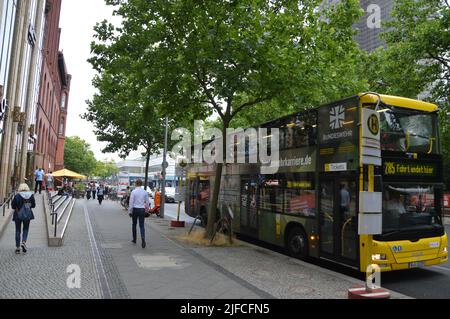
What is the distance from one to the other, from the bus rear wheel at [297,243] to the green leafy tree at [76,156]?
97.4 metres

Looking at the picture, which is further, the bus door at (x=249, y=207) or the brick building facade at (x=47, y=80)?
the brick building facade at (x=47, y=80)

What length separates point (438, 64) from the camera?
2264 cm

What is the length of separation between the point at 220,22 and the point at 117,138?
19.4m

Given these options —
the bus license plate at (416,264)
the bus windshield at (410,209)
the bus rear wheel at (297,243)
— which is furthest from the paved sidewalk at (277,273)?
the bus windshield at (410,209)

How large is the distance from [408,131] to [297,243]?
3.88 metres

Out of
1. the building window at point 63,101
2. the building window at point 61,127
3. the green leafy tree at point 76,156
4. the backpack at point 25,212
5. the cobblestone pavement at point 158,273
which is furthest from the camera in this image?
the green leafy tree at point 76,156

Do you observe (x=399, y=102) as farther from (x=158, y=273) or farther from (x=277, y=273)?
(x=158, y=273)

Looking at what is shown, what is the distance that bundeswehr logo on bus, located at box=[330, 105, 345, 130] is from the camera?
347 inches

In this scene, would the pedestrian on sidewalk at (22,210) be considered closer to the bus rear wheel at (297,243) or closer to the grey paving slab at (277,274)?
the grey paving slab at (277,274)

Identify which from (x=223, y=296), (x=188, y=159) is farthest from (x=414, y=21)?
(x=223, y=296)

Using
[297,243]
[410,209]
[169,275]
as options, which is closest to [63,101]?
[297,243]

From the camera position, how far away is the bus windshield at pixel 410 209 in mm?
8073

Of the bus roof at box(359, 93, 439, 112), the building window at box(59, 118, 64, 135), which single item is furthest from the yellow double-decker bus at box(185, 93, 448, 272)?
the building window at box(59, 118, 64, 135)
